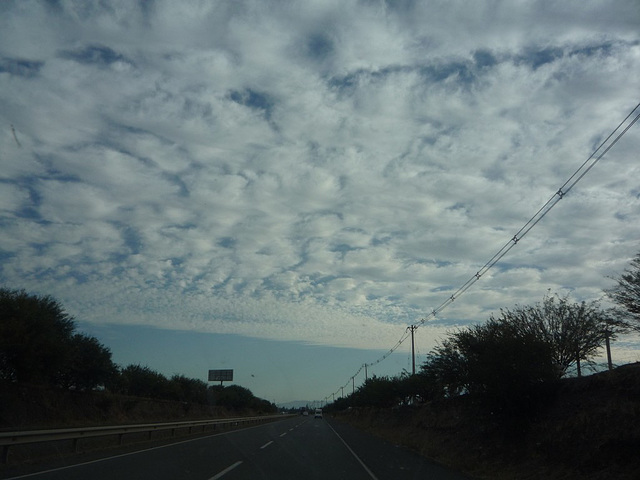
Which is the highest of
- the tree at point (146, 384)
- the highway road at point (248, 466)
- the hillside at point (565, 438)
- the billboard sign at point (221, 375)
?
the billboard sign at point (221, 375)

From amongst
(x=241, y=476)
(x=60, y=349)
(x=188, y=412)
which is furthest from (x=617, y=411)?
(x=188, y=412)

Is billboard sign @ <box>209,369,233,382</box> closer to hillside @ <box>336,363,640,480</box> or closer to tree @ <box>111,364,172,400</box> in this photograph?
tree @ <box>111,364,172,400</box>

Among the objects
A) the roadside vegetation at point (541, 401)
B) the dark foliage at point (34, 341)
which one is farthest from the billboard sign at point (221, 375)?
the roadside vegetation at point (541, 401)

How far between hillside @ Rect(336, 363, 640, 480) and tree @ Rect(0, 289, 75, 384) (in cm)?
2380

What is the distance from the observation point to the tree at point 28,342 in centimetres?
3294

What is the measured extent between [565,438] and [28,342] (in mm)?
29892

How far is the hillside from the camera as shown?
13.4 m

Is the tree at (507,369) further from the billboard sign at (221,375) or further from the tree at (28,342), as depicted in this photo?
the billboard sign at (221,375)

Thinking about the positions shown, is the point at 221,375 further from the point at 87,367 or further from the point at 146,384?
the point at 87,367

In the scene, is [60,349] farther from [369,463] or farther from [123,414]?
[369,463]

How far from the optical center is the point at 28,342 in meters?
33.4

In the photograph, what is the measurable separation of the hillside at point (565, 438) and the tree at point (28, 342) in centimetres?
2380

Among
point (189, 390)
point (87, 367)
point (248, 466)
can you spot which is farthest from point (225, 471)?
point (189, 390)

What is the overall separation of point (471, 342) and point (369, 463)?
6.91m
